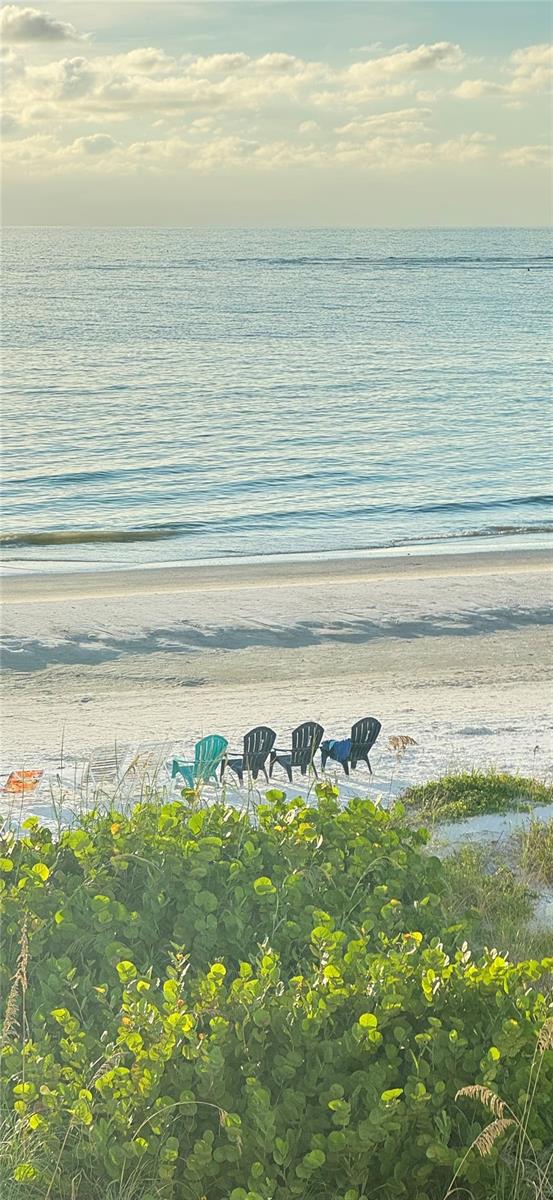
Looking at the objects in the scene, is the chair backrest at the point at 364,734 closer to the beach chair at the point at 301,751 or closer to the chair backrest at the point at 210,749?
the beach chair at the point at 301,751

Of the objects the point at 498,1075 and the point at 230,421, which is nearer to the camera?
the point at 498,1075

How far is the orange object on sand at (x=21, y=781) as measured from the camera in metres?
8.51

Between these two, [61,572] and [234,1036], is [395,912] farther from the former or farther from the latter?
[61,572]

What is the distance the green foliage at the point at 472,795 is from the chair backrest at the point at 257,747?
1191 mm

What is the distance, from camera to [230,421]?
4475 cm

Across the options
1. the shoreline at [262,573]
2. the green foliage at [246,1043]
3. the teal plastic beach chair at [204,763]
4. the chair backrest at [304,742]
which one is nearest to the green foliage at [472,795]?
the chair backrest at [304,742]

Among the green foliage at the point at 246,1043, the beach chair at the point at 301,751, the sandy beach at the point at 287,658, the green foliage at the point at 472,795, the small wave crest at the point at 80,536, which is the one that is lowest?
the sandy beach at the point at 287,658

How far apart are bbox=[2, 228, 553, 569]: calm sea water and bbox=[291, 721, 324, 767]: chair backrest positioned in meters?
14.9

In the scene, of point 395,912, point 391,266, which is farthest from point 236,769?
point 391,266

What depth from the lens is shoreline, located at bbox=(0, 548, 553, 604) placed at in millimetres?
20516

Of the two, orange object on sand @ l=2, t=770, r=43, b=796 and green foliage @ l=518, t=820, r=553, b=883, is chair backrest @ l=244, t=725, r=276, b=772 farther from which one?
green foliage @ l=518, t=820, r=553, b=883

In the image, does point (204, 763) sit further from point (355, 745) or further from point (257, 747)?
point (355, 745)

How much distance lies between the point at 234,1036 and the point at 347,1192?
1.96 ft

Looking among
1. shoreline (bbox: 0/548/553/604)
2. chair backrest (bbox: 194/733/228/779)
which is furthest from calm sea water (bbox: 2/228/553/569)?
chair backrest (bbox: 194/733/228/779)
